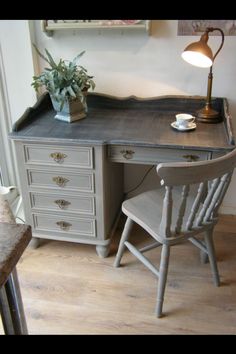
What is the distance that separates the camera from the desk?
1.56 m

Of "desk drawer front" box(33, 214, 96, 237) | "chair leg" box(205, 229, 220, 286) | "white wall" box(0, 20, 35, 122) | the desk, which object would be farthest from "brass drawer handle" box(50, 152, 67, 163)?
"chair leg" box(205, 229, 220, 286)

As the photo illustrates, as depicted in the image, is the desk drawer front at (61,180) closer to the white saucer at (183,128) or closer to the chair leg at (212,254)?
the white saucer at (183,128)

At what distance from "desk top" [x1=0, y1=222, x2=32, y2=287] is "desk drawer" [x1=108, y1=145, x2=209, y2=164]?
94 centimetres

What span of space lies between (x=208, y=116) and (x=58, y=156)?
2.68 feet

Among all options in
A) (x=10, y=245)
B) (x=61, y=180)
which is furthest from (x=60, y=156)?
(x=10, y=245)

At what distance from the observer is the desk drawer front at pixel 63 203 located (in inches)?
67.7

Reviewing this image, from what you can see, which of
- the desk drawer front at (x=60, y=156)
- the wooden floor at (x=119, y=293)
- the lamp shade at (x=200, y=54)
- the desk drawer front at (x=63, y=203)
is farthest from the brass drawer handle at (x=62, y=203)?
the lamp shade at (x=200, y=54)

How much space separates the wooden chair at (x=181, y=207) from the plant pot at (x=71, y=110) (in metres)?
0.55

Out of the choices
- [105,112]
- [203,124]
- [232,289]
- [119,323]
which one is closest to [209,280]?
[232,289]

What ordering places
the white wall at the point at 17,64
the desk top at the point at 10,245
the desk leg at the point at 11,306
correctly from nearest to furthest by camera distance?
1. the desk top at the point at 10,245
2. the desk leg at the point at 11,306
3. the white wall at the point at 17,64

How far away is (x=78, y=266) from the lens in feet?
5.95

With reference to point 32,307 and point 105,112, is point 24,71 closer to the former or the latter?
point 105,112

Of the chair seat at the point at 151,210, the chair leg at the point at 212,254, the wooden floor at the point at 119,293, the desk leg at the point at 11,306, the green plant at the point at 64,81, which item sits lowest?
the wooden floor at the point at 119,293
